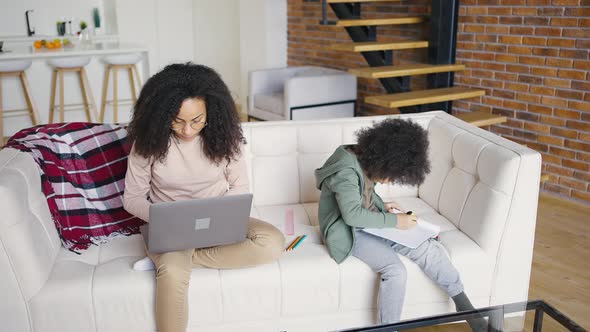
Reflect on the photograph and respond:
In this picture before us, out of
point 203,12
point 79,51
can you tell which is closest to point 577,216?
point 79,51

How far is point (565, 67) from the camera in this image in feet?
12.3

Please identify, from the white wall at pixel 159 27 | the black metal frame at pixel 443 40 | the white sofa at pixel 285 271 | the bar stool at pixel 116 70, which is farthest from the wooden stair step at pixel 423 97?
the white wall at pixel 159 27

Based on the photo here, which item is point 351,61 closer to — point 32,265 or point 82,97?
point 82,97

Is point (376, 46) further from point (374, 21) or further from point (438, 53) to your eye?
point (438, 53)

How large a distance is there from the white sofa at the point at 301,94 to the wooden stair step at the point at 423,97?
3.00ft

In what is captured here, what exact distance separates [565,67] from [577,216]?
0.96 metres

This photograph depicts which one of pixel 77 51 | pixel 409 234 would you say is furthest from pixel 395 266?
pixel 77 51

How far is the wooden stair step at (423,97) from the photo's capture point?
13.3ft

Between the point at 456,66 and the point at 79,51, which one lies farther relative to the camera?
the point at 79,51

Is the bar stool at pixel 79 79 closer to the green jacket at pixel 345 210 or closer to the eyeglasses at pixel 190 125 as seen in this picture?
the eyeglasses at pixel 190 125

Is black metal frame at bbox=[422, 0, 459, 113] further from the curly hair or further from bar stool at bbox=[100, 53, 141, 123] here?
bar stool at bbox=[100, 53, 141, 123]

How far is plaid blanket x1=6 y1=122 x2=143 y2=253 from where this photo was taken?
2211 mm

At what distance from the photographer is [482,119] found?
4117mm

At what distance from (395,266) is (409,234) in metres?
0.16
